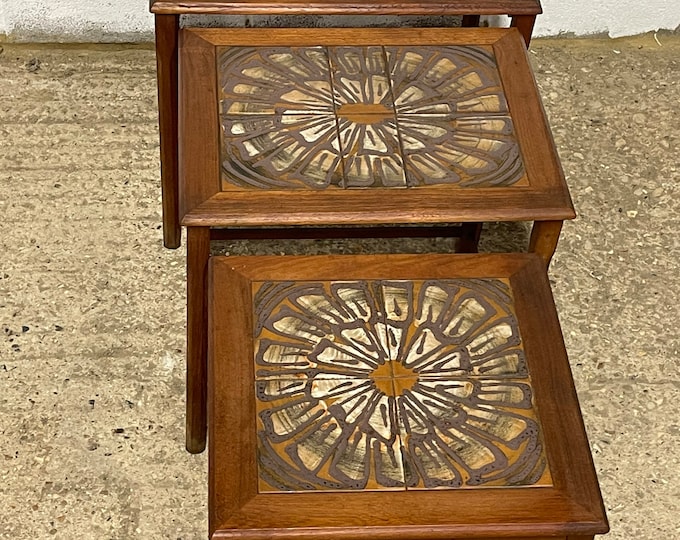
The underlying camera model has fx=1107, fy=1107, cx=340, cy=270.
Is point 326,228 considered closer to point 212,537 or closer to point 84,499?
point 84,499

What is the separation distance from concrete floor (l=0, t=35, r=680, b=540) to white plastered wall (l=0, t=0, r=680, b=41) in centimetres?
4

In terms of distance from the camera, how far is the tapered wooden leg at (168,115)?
1854mm

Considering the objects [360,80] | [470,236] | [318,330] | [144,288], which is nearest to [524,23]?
[360,80]

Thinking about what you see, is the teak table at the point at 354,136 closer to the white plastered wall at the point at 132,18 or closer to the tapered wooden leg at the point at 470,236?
the tapered wooden leg at the point at 470,236

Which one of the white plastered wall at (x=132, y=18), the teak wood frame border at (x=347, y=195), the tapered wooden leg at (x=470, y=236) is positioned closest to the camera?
the teak wood frame border at (x=347, y=195)

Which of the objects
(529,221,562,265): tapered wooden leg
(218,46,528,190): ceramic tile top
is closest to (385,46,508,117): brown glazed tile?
(218,46,528,190): ceramic tile top

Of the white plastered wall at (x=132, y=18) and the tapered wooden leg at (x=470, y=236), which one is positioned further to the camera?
the white plastered wall at (x=132, y=18)

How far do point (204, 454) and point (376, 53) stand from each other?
74 cm

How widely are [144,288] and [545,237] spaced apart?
33.8 inches

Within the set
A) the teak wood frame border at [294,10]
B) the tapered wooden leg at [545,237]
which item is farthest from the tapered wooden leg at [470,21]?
the tapered wooden leg at [545,237]

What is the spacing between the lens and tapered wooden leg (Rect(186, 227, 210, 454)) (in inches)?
61.8

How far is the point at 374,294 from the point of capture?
1514 millimetres

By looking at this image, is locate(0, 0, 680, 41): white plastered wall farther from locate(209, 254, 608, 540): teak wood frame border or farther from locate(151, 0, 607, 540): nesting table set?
locate(209, 254, 608, 540): teak wood frame border

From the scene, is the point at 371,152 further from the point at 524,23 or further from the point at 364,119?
the point at 524,23
